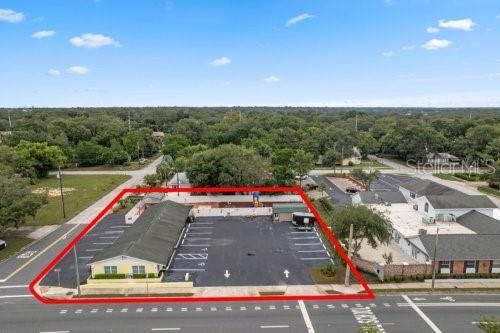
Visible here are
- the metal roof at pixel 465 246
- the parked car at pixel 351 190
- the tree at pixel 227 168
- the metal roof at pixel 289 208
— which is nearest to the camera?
the metal roof at pixel 465 246

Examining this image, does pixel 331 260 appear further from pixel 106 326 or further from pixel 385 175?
pixel 385 175

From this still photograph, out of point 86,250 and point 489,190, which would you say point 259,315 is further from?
point 489,190

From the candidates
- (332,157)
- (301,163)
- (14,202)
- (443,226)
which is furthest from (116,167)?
(443,226)

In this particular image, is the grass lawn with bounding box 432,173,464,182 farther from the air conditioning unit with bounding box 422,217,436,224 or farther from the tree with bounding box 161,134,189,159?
the tree with bounding box 161,134,189,159

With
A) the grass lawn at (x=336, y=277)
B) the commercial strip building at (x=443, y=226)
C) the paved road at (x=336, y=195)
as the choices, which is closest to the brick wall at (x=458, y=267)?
the commercial strip building at (x=443, y=226)

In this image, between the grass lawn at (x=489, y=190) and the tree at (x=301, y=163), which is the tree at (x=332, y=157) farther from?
the grass lawn at (x=489, y=190)

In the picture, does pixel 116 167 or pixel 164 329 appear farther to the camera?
pixel 116 167
